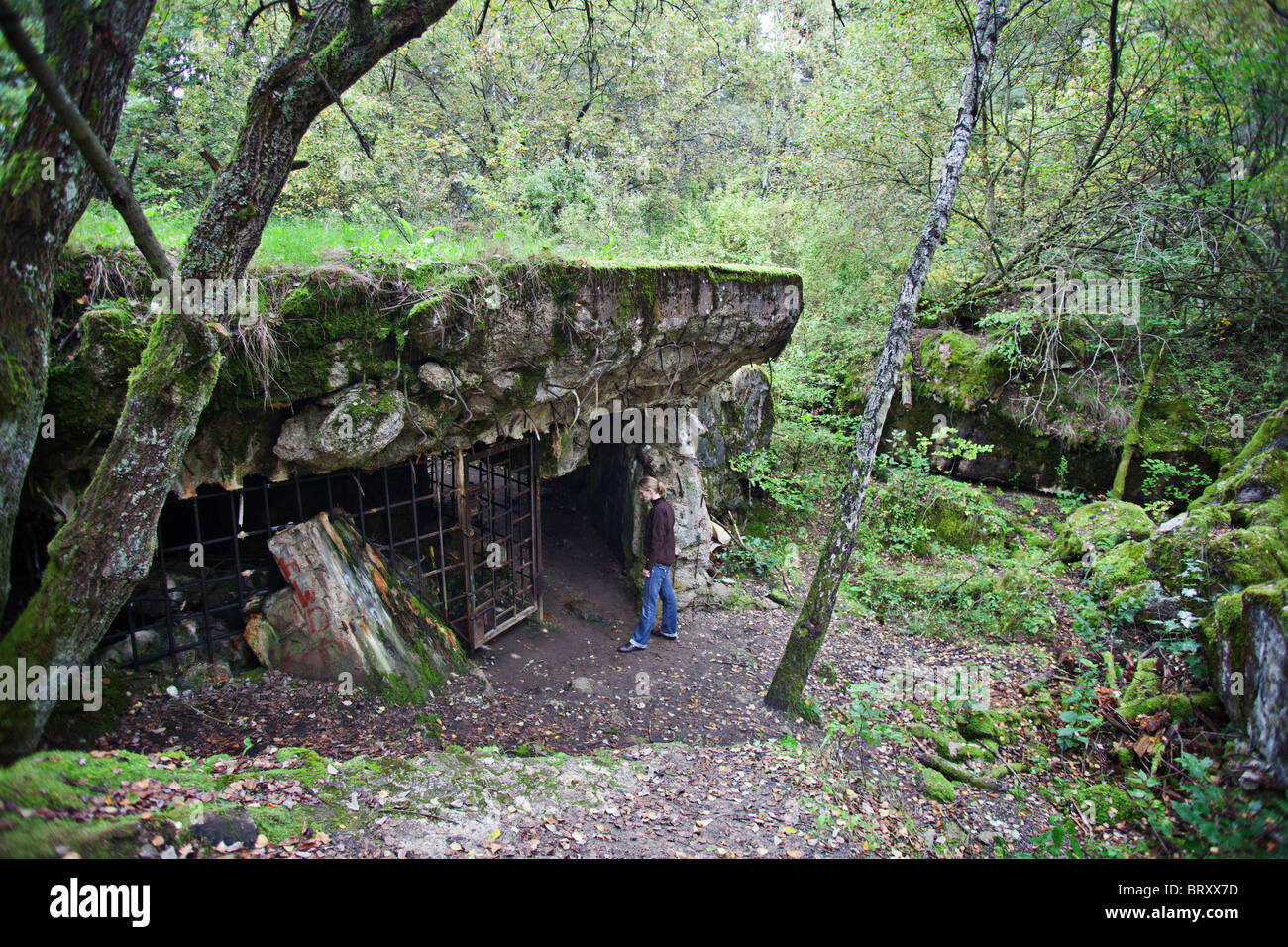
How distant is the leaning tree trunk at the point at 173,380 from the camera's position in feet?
9.65

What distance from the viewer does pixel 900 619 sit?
8.39 meters

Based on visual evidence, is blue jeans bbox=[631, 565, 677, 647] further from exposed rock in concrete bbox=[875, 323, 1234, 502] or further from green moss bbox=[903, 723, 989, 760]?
exposed rock in concrete bbox=[875, 323, 1234, 502]

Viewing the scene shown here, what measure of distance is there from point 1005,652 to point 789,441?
551 cm

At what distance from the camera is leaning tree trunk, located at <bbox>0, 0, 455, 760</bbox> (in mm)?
2941

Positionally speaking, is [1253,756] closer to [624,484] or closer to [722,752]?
[722,752]

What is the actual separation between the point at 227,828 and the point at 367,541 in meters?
3.07

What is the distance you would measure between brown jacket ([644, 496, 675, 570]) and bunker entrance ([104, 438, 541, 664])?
4.60 ft

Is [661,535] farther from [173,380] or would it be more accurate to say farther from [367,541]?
[173,380]

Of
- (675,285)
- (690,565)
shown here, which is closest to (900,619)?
(690,565)

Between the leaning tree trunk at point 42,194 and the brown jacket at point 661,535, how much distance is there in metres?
5.25

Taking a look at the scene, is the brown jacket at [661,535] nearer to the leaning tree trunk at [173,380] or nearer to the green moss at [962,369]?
the leaning tree trunk at [173,380]

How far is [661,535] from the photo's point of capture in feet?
23.4

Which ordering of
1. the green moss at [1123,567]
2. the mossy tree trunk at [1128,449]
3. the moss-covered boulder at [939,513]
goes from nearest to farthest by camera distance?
1. the green moss at [1123,567]
2. the moss-covered boulder at [939,513]
3. the mossy tree trunk at [1128,449]

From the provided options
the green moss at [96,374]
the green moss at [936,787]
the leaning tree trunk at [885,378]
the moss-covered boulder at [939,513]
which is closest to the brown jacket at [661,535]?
the leaning tree trunk at [885,378]
